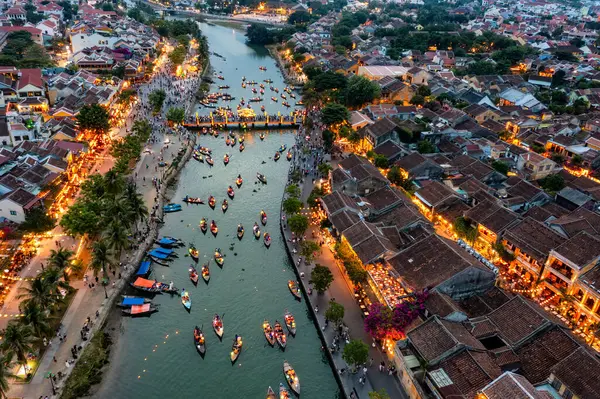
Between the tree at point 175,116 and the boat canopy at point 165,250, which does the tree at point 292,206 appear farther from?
the tree at point 175,116

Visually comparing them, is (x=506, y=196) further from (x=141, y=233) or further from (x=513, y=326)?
(x=141, y=233)

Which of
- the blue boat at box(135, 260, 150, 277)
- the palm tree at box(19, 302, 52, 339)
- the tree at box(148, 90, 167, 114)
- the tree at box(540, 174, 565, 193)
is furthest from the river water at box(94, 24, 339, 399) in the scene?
the tree at box(540, 174, 565, 193)

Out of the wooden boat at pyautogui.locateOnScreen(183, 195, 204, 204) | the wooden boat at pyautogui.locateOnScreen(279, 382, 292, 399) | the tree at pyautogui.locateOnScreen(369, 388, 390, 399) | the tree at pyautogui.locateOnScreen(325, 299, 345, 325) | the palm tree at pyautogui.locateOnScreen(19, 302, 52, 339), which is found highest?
the palm tree at pyautogui.locateOnScreen(19, 302, 52, 339)

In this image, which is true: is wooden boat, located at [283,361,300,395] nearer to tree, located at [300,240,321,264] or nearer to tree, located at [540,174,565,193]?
→ tree, located at [300,240,321,264]

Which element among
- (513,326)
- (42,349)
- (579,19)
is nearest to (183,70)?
(42,349)

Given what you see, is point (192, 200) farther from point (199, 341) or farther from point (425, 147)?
point (425, 147)
